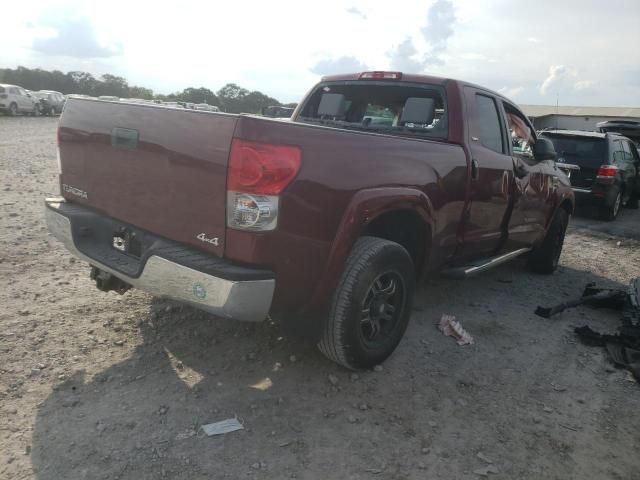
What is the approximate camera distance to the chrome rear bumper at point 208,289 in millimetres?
2471

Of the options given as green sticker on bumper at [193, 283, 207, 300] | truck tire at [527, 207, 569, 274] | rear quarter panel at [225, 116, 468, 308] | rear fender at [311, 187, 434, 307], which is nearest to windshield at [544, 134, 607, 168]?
truck tire at [527, 207, 569, 274]

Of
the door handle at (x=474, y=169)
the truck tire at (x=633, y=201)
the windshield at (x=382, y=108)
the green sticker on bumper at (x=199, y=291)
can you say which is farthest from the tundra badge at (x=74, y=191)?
the truck tire at (x=633, y=201)

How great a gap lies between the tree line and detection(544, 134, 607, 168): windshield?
3335cm

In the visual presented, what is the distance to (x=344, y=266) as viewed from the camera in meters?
2.93

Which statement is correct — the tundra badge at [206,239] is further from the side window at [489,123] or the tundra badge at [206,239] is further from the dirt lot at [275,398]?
the side window at [489,123]

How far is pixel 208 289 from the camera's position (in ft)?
8.19

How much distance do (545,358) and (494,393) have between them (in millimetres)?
792

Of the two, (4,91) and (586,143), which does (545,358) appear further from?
(4,91)

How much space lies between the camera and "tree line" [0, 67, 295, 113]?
4297 cm

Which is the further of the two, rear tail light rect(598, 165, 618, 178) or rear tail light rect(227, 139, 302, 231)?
rear tail light rect(598, 165, 618, 178)

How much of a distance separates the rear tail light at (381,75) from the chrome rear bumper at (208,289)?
96.0 inches

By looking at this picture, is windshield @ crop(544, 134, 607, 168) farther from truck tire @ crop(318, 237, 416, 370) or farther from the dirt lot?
truck tire @ crop(318, 237, 416, 370)

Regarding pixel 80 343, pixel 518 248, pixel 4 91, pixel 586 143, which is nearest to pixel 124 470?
pixel 80 343

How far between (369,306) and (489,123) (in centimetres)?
210
